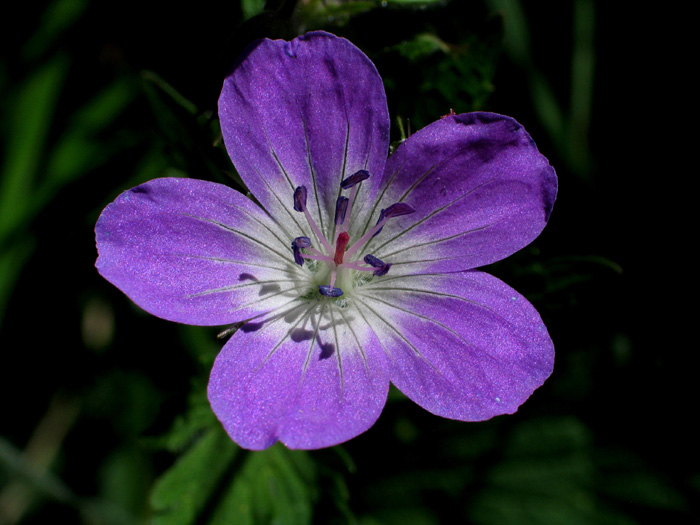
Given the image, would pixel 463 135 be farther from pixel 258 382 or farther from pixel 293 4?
pixel 258 382

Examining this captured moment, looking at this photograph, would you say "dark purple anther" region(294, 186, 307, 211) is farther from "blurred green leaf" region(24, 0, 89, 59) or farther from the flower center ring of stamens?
"blurred green leaf" region(24, 0, 89, 59)

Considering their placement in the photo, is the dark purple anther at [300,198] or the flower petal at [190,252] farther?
the dark purple anther at [300,198]

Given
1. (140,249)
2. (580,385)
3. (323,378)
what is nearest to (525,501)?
(580,385)

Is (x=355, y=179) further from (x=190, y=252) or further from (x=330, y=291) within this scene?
(x=190, y=252)

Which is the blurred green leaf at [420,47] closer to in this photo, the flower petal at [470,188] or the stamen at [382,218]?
the flower petal at [470,188]

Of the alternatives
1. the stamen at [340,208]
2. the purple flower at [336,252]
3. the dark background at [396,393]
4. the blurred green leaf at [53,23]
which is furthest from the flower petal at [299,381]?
the blurred green leaf at [53,23]
